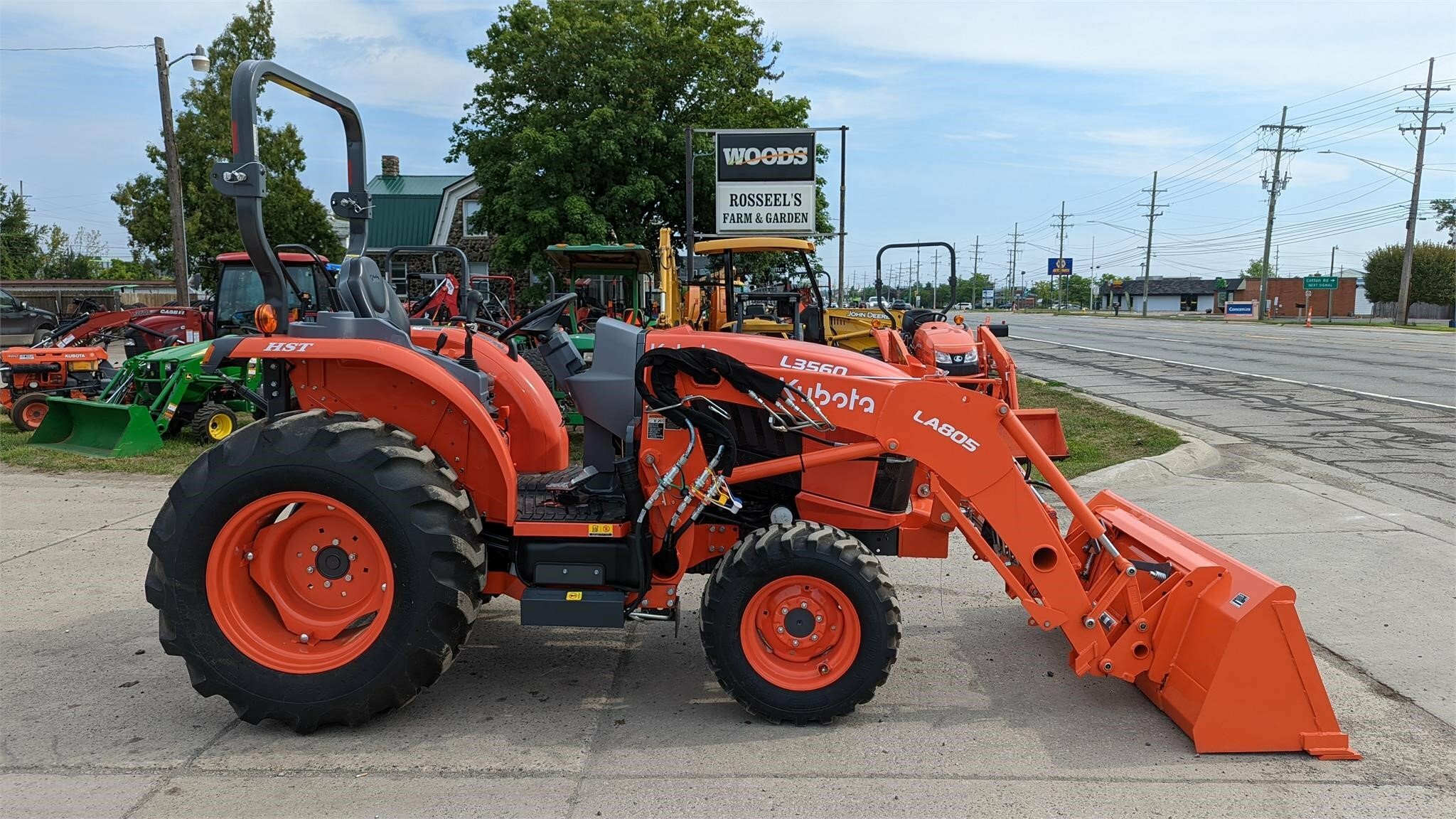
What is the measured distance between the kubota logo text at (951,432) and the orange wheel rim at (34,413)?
1090 centimetres

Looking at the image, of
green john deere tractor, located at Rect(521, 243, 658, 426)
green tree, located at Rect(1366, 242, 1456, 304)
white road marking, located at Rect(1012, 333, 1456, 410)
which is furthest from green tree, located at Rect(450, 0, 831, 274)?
green tree, located at Rect(1366, 242, 1456, 304)

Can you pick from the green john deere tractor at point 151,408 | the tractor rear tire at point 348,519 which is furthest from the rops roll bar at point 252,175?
the green john deere tractor at point 151,408

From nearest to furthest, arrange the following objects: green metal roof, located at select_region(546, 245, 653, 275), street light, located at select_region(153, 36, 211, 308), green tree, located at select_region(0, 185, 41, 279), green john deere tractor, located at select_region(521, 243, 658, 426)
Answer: green john deere tractor, located at select_region(521, 243, 658, 426) → green metal roof, located at select_region(546, 245, 653, 275) → street light, located at select_region(153, 36, 211, 308) → green tree, located at select_region(0, 185, 41, 279)

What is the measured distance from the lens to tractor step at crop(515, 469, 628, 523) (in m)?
3.83

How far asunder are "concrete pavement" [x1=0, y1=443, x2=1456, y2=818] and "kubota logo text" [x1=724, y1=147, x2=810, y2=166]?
40.8 ft

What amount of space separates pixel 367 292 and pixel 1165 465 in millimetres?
6621

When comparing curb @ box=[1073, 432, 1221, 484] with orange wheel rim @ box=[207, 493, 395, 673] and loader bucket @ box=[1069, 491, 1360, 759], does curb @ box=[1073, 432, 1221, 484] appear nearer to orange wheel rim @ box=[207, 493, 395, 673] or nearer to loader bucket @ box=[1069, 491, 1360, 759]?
loader bucket @ box=[1069, 491, 1360, 759]

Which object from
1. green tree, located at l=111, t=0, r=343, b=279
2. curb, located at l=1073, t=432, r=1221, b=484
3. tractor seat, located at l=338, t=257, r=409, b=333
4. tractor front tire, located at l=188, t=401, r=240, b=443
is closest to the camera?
tractor seat, located at l=338, t=257, r=409, b=333

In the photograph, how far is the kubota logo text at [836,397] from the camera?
365cm

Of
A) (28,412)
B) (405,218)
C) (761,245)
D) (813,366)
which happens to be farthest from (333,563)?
(405,218)

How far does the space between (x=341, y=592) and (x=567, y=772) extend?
1160 mm

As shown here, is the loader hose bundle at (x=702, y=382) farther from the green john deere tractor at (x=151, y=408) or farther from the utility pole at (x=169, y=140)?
the utility pole at (x=169, y=140)

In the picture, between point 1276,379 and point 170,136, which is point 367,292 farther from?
point 170,136

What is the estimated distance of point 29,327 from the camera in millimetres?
24469
